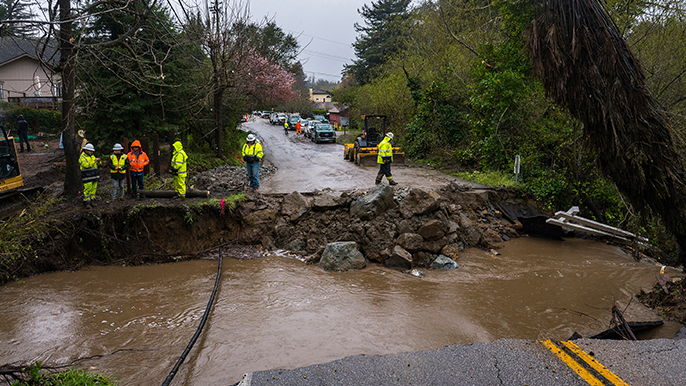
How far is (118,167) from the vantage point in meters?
9.95

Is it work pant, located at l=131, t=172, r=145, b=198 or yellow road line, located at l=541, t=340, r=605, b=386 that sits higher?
work pant, located at l=131, t=172, r=145, b=198

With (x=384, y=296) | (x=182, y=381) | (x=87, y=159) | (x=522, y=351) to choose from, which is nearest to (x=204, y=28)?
(x=87, y=159)

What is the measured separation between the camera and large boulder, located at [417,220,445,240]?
9484 millimetres

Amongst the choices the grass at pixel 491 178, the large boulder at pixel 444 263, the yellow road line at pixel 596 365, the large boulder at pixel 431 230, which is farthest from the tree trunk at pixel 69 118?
the grass at pixel 491 178

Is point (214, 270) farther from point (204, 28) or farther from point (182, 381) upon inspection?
point (204, 28)

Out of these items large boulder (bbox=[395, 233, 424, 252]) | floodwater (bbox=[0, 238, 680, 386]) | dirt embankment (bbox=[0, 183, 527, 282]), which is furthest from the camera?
large boulder (bbox=[395, 233, 424, 252])

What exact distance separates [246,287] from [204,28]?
10812mm

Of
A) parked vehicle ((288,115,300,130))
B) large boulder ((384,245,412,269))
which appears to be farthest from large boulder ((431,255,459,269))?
parked vehicle ((288,115,300,130))

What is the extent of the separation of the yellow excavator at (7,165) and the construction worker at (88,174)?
1887 mm

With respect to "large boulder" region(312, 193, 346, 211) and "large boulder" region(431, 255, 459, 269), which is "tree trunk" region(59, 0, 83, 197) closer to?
"large boulder" region(312, 193, 346, 211)

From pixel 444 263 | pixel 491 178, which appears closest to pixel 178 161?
pixel 444 263

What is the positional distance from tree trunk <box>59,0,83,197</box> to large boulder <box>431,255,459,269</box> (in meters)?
9.12

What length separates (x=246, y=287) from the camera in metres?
7.90

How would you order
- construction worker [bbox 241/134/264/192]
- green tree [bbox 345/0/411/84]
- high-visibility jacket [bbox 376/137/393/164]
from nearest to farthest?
construction worker [bbox 241/134/264/192]
high-visibility jacket [bbox 376/137/393/164]
green tree [bbox 345/0/411/84]
